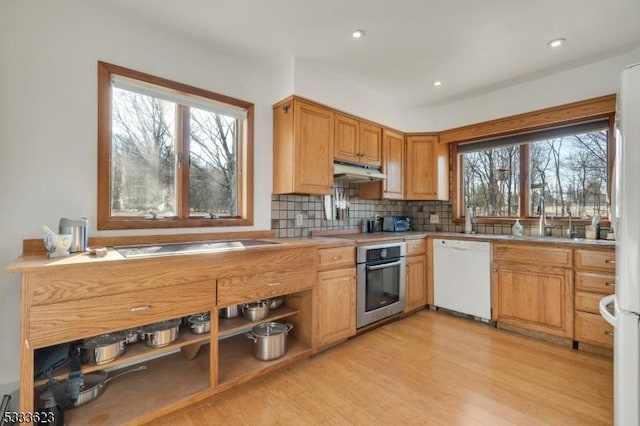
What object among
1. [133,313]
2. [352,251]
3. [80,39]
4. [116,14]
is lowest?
[133,313]

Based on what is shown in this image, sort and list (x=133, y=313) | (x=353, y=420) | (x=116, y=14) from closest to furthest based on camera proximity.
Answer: (x=133, y=313) → (x=353, y=420) → (x=116, y=14)

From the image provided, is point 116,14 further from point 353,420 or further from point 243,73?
point 353,420

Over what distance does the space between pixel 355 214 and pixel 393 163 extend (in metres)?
0.77

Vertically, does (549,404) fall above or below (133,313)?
below

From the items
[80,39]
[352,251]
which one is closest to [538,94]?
[352,251]

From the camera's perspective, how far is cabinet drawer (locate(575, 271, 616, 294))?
7.55ft

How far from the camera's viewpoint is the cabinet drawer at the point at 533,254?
2525 millimetres

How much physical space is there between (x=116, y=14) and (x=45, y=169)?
3.68 ft

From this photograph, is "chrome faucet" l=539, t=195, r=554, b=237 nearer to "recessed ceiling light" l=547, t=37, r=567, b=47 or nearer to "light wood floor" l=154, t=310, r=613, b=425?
"light wood floor" l=154, t=310, r=613, b=425

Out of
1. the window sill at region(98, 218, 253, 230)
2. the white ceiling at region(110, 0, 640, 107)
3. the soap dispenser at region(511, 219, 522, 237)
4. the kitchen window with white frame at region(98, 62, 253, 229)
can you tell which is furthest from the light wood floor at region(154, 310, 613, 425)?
the white ceiling at region(110, 0, 640, 107)

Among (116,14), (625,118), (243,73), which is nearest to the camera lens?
(625,118)

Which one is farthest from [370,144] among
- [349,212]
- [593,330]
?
[593,330]

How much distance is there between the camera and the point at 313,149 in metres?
2.67

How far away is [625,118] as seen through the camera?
3.81 ft
